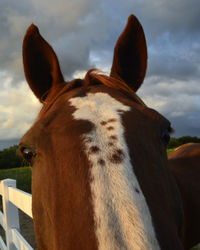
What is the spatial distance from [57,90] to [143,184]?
138cm

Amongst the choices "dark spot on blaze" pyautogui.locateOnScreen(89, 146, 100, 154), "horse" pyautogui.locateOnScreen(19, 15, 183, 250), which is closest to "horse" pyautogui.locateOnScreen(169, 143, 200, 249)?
"horse" pyautogui.locateOnScreen(19, 15, 183, 250)

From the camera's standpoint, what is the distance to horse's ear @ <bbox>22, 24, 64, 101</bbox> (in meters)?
2.33

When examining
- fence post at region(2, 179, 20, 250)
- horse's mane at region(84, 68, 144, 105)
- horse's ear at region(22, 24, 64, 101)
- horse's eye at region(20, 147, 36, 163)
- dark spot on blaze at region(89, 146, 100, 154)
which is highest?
horse's ear at region(22, 24, 64, 101)

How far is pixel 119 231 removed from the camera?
104 cm

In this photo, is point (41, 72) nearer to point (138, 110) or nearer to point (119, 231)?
point (138, 110)

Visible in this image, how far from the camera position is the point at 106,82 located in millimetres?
2102

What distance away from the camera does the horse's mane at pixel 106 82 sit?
209cm

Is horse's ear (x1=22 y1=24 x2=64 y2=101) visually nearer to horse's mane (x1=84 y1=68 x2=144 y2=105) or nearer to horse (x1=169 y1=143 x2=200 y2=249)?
horse's mane (x1=84 y1=68 x2=144 y2=105)

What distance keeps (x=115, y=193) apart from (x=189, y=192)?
2.44 m

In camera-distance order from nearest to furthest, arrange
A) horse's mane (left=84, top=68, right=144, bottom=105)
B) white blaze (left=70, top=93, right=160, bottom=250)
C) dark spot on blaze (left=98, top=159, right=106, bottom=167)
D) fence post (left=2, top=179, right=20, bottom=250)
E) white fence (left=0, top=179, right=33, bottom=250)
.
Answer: white blaze (left=70, top=93, right=160, bottom=250)
dark spot on blaze (left=98, top=159, right=106, bottom=167)
horse's mane (left=84, top=68, right=144, bottom=105)
white fence (left=0, top=179, right=33, bottom=250)
fence post (left=2, top=179, right=20, bottom=250)

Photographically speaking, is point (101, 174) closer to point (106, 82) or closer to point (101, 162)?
point (101, 162)

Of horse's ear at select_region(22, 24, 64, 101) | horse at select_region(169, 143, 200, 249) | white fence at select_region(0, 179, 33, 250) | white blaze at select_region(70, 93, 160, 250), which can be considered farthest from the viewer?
white fence at select_region(0, 179, 33, 250)

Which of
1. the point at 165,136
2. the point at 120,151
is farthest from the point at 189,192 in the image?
the point at 120,151

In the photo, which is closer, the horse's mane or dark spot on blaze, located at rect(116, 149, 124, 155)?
dark spot on blaze, located at rect(116, 149, 124, 155)
